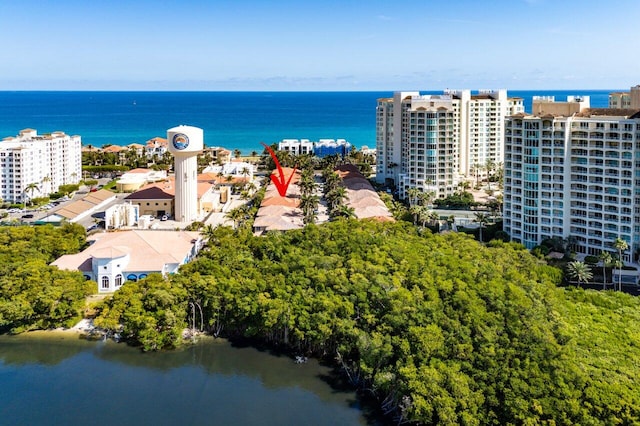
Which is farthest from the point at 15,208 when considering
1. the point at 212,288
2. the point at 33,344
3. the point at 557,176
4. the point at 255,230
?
the point at 557,176

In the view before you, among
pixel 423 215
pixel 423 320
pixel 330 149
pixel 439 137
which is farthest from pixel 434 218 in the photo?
pixel 330 149

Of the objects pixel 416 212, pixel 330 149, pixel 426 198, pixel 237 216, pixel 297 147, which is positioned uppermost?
pixel 297 147

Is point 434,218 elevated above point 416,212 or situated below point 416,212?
below

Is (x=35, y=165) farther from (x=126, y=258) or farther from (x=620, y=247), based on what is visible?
(x=620, y=247)

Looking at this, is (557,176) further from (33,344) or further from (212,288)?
(33,344)

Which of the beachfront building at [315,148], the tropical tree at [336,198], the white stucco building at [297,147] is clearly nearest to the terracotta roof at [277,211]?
the tropical tree at [336,198]

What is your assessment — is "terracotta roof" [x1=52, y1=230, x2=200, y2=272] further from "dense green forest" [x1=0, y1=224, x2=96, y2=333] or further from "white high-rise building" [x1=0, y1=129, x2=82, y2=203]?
"white high-rise building" [x1=0, y1=129, x2=82, y2=203]

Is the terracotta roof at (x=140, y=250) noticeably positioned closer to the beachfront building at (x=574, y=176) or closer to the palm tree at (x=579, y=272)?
the palm tree at (x=579, y=272)
